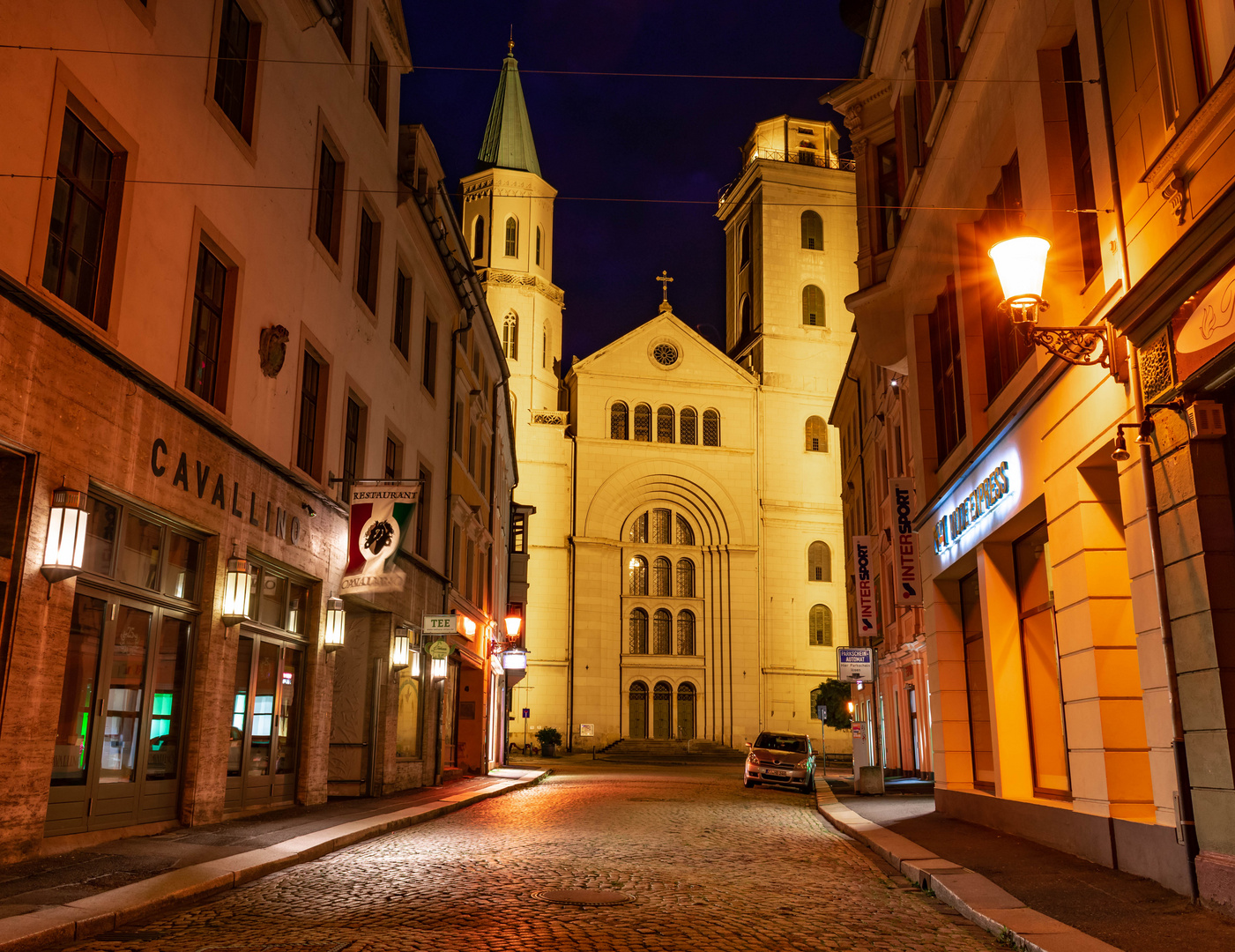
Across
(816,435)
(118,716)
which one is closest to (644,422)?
(816,435)

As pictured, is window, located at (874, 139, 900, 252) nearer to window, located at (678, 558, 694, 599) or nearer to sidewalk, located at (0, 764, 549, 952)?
sidewalk, located at (0, 764, 549, 952)

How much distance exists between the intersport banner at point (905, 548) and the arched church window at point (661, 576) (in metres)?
38.2

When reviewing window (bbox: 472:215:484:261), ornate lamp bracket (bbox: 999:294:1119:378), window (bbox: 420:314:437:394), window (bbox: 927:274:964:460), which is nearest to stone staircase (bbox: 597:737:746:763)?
window (bbox: 472:215:484:261)

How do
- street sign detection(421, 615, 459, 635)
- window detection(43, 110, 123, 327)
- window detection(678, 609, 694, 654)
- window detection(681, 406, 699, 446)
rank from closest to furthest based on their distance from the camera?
window detection(43, 110, 123, 327) < street sign detection(421, 615, 459, 635) < window detection(678, 609, 694, 654) < window detection(681, 406, 699, 446)

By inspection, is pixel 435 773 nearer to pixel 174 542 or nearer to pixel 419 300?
pixel 419 300

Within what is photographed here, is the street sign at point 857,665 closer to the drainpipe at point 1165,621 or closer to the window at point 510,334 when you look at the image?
the drainpipe at point 1165,621

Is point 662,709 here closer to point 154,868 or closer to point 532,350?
point 532,350

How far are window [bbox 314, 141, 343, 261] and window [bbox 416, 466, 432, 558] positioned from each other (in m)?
6.73

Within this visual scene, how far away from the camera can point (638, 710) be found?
190ft

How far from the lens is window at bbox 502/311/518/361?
58.9 m

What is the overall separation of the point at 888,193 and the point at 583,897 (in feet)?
53.7

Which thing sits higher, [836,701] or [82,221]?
[82,221]

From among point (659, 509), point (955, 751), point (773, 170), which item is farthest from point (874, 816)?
point (773, 170)

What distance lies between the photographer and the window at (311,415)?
53.9ft
